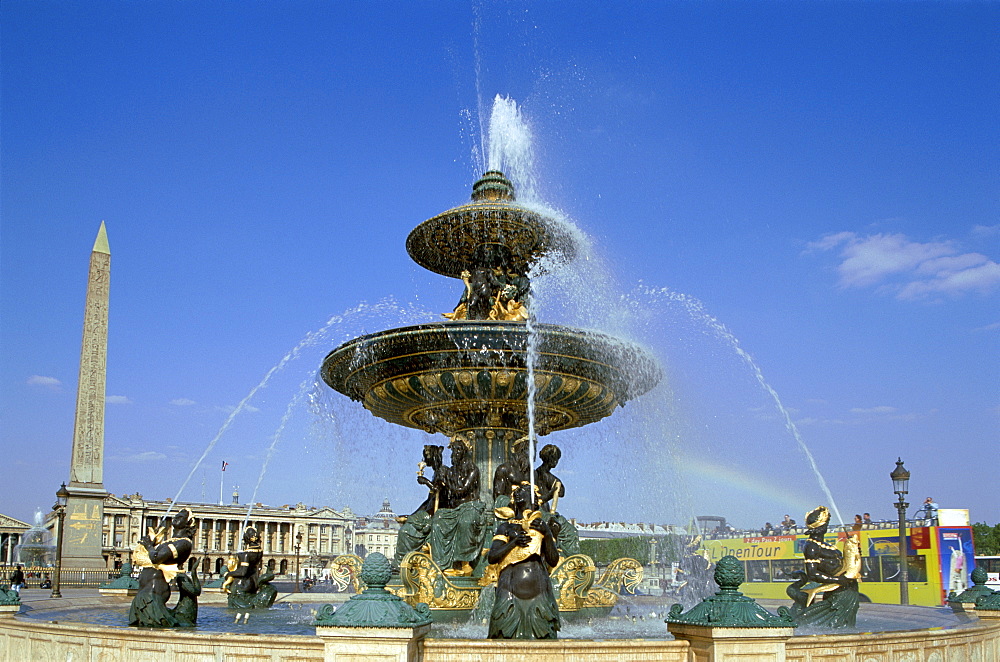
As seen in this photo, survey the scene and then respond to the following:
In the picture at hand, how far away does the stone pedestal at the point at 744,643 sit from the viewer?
245 inches

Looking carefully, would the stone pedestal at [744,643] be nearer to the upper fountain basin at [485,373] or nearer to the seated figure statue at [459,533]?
the upper fountain basin at [485,373]

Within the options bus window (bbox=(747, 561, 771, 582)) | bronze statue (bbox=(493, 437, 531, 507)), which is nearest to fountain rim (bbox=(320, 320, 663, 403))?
bronze statue (bbox=(493, 437, 531, 507))

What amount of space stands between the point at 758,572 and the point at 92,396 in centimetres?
2918

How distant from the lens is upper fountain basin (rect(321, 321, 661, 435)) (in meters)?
12.1

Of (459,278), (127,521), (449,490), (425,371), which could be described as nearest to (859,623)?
(449,490)

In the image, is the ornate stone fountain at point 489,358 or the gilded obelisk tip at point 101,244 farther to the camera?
the gilded obelisk tip at point 101,244

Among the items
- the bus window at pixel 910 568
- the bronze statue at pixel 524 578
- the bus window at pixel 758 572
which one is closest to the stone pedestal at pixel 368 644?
the bronze statue at pixel 524 578

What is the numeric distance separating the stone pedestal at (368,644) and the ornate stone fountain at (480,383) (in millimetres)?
5181

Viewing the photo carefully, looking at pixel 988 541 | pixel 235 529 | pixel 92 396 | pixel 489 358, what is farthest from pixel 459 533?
pixel 235 529

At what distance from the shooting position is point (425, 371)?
12789mm

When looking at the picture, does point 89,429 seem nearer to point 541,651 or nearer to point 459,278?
point 459,278

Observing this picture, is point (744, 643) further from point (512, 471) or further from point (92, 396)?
point (92, 396)

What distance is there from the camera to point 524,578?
302 inches

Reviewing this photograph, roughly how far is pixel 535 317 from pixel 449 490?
11.2ft
